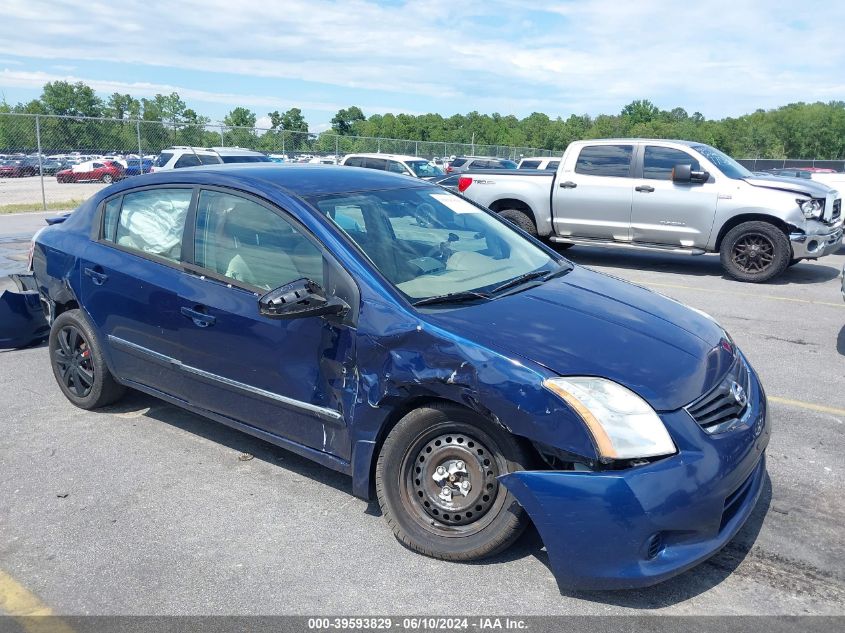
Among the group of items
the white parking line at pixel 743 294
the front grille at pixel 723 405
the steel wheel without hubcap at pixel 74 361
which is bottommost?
the white parking line at pixel 743 294

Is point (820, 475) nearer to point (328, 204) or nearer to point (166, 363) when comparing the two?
point (328, 204)

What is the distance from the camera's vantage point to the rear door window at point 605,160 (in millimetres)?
10992

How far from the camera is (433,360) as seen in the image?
3.11m

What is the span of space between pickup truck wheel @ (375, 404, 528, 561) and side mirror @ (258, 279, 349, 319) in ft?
1.99

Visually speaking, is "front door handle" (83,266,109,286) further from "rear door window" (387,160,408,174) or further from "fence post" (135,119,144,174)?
"fence post" (135,119,144,174)

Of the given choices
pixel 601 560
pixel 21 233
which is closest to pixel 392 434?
pixel 601 560

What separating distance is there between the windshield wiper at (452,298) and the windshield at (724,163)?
8.02m

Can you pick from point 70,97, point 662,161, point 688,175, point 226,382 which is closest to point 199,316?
point 226,382

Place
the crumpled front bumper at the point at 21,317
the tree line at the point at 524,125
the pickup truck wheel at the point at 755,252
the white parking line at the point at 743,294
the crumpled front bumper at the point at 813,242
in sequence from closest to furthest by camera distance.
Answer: the crumpled front bumper at the point at 21,317, the white parking line at the point at 743,294, the crumpled front bumper at the point at 813,242, the pickup truck wheel at the point at 755,252, the tree line at the point at 524,125

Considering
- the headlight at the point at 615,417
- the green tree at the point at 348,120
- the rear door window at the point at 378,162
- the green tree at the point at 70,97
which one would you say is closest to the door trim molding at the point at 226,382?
the headlight at the point at 615,417

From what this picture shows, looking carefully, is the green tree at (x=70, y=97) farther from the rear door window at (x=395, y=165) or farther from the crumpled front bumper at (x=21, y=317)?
the crumpled front bumper at (x=21, y=317)

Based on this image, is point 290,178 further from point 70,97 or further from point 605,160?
point 70,97

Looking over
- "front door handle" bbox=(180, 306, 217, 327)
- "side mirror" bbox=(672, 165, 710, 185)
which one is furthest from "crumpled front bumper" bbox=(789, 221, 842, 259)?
"front door handle" bbox=(180, 306, 217, 327)

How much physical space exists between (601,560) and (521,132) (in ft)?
Result: 293
